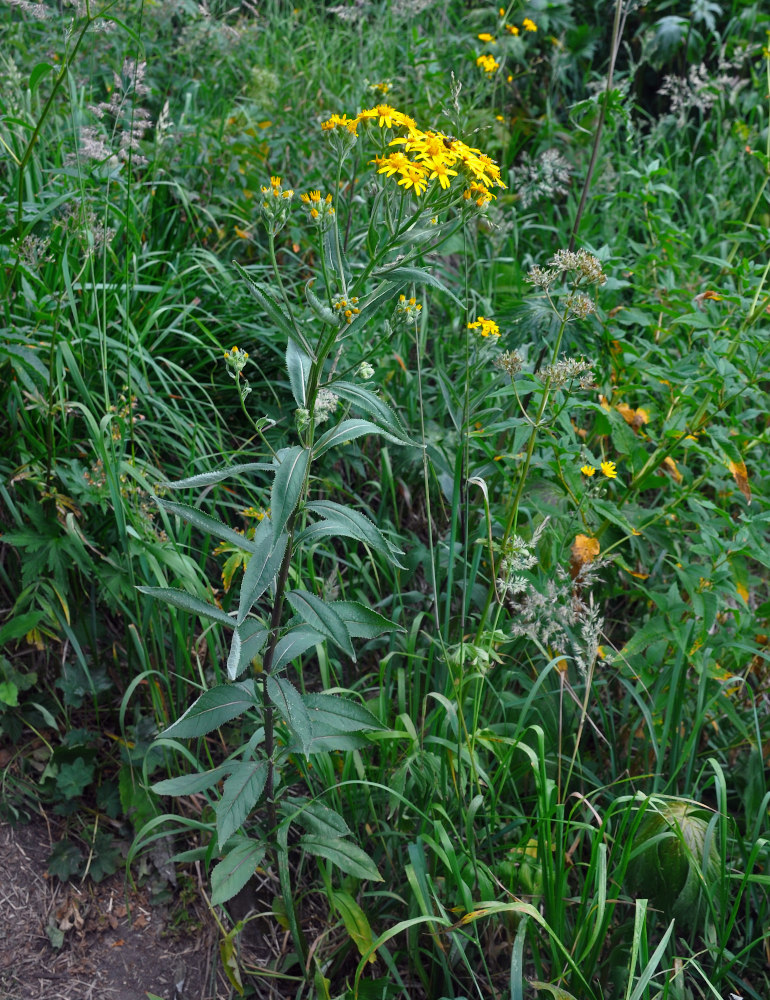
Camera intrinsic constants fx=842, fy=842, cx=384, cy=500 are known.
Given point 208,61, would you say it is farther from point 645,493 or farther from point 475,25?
point 645,493

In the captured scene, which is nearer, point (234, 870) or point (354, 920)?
point (234, 870)

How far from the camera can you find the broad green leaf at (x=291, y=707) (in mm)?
1485

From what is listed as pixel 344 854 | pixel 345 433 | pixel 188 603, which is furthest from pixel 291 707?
pixel 345 433

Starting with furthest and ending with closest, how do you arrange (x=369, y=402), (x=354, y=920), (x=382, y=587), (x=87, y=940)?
(x=382, y=587), (x=87, y=940), (x=354, y=920), (x=369, y=402)

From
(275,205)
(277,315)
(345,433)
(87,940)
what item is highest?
(275,205)

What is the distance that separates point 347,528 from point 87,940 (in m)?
1.13

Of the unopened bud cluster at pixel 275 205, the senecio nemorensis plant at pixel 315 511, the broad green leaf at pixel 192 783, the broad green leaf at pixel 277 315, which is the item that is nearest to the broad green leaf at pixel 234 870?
the senecio nemorensis plant at pixel 315 511

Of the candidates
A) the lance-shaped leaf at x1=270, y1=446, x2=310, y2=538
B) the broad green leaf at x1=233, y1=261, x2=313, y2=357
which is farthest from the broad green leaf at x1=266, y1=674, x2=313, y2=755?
the broad green leaf at x1=233, y1=261, x2=313, y2=357

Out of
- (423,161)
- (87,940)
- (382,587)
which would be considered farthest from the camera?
(382,587)

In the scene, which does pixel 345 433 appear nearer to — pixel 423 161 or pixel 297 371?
pixel 297 371

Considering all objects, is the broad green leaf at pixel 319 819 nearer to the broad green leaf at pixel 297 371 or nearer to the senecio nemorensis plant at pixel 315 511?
the senecio nemorensis plant at pixel 315 511

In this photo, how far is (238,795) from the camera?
156 centimetres

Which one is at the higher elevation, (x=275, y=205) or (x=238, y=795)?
(x=275, y=205)

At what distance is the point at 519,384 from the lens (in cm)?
202
